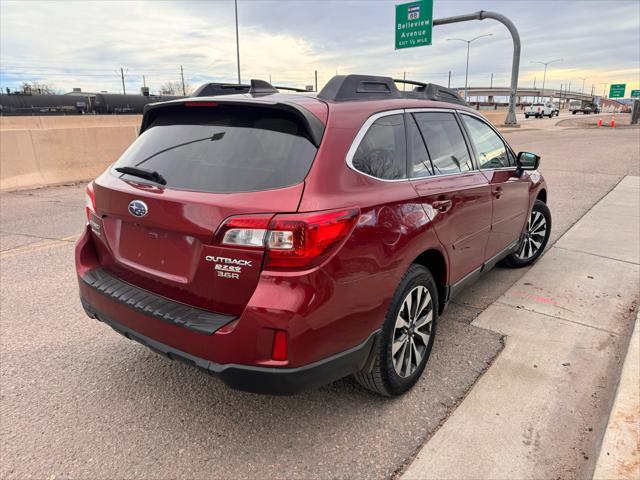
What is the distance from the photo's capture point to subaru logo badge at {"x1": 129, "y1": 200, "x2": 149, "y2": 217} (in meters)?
2.45

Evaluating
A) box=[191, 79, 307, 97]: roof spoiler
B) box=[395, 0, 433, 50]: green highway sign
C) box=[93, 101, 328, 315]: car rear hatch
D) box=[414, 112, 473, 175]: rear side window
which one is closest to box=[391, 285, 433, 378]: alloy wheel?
box=[414, 112, 473, 175]: rear side window

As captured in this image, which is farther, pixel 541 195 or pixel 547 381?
pixel 541 195

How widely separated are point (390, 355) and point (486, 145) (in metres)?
2.24

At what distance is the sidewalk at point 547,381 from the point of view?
7.93 feet

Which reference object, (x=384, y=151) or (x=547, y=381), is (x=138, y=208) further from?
(x=547, y=381)

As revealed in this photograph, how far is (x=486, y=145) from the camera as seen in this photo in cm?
404

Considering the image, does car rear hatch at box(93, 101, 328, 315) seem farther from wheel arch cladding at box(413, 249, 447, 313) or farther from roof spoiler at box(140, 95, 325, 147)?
wheel arch cladding at box(413, 249, 447, 313)

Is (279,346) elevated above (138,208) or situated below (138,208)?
below

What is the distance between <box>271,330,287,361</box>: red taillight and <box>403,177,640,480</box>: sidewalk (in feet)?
2.81

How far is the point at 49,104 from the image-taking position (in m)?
36.8

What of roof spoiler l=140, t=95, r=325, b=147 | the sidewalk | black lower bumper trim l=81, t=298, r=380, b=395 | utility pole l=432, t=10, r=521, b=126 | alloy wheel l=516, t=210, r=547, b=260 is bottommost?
the sidewalk

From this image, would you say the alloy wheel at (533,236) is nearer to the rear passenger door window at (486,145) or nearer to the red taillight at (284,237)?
the rear passenger door window at (486,145)

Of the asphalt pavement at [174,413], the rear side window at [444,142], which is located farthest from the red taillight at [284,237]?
the rear side window at [444,142]

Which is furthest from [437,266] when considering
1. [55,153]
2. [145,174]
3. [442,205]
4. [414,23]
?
[414,23]
